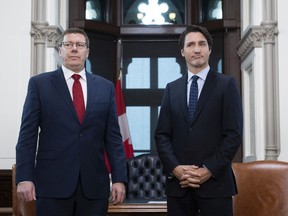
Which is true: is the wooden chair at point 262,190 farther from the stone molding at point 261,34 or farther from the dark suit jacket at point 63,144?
the stone molding at point 261,34

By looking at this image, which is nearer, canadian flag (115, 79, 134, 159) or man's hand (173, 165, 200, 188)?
man's hand (173, 165, 200, 188)

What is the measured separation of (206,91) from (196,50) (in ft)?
0.66

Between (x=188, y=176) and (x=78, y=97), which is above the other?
(x=78, y=97)

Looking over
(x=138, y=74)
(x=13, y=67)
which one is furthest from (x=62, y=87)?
(x=138, y=74)

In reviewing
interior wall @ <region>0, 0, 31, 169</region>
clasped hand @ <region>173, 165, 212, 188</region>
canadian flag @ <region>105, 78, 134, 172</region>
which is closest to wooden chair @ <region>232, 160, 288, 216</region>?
clasped hand @ <region>173, 165, 212, 188</region>

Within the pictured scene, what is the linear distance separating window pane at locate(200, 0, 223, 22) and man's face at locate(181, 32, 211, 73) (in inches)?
153

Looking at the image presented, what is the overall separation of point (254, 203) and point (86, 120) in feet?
4.09

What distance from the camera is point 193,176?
2658 millimetres

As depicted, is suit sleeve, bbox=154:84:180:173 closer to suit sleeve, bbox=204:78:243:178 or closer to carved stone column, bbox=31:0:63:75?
suit sleeve, bbox=204:78:243:178

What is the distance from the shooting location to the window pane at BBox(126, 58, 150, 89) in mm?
6918

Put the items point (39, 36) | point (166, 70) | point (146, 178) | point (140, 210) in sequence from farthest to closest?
point (166, 70) < point (146, 178) < point (39, 36) < point (140, 210)

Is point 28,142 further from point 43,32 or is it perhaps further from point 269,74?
point 269,74

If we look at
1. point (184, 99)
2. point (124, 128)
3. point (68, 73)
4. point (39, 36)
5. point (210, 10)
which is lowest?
point (124, 128)

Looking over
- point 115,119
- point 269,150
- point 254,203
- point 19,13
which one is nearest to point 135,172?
point 269,150
